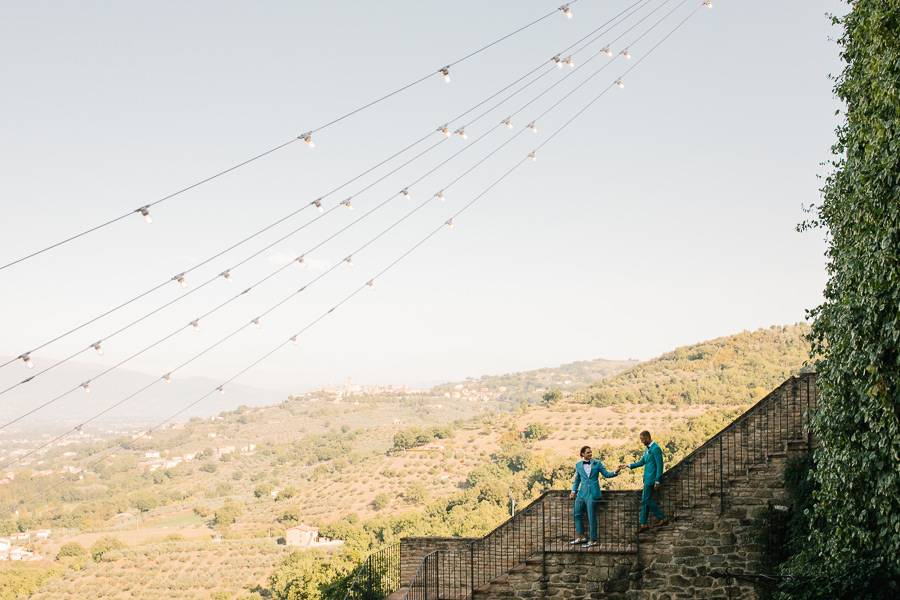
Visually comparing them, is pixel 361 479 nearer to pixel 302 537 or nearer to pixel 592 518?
pixel 302 537

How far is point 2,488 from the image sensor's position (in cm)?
8500

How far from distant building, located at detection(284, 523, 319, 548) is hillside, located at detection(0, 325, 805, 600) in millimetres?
1539

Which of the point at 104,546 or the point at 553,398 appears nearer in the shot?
the point at 104,546

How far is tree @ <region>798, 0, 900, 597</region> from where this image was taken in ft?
22.1

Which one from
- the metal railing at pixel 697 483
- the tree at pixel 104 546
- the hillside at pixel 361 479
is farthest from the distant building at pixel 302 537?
the metal railing at pixel 697 483

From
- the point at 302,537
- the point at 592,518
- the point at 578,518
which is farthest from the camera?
the point at 302,537

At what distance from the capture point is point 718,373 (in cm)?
6681

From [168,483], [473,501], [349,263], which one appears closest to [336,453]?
[168,483]

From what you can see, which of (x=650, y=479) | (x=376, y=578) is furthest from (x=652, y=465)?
(x=376, y=578)

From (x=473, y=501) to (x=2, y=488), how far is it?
68006 mm

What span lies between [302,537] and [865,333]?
5431 cm

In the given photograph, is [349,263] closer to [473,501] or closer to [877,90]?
[877,90]

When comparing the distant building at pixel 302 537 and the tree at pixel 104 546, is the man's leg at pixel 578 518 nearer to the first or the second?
the distant building at pixel 302 537

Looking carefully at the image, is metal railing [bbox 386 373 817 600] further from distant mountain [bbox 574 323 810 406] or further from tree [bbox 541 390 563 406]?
tree [bbox 541 390 563 406]
